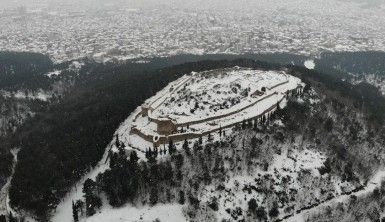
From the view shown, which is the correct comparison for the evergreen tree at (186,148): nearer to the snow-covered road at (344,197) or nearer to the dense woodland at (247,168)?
the dense woodland at (247,168)

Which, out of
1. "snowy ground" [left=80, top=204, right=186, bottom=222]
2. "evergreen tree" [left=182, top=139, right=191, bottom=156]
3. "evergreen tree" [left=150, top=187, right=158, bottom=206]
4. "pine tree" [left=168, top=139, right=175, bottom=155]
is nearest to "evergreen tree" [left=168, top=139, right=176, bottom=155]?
"pine tree" [left=168, top=139, right=175, bottom=155]

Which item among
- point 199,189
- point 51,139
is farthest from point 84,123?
point 199,189

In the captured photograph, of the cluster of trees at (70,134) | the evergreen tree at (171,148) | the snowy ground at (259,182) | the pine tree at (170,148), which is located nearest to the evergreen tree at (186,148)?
the evergreen tree at (171,148)

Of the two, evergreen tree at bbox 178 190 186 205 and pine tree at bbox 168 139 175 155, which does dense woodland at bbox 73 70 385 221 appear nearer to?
pine tree at bbox 168 139 175 155

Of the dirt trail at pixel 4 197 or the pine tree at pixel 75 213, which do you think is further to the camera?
the dirt trail at pixel 4 197

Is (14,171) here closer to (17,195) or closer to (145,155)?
(17,195)

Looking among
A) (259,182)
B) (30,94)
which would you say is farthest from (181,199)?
(30,94)

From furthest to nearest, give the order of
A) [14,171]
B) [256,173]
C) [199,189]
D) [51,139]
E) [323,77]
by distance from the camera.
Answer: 1. [323,77]
2. [51,139]
3. [14,171]
4. [256,173]
5. [199,189]

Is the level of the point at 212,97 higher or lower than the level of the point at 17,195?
higher
